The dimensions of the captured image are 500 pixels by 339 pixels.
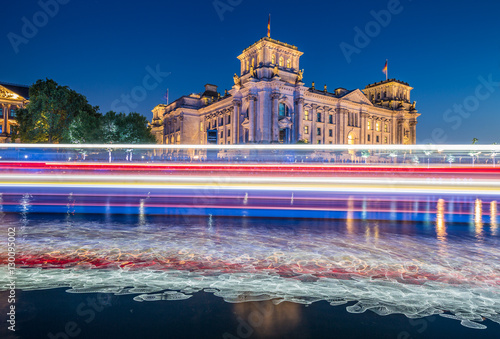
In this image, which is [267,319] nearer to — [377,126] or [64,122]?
[64,122]

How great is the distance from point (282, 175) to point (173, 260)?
9.37m

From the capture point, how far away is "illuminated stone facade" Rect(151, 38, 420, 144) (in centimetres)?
6262

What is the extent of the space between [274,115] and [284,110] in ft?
15.8

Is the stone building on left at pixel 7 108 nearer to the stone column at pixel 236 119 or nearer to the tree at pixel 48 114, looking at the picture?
the tree at pixel 48 114

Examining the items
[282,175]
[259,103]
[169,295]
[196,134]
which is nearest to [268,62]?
[259,103]

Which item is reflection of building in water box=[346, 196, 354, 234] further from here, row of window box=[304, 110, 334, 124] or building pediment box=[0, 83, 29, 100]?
building pediment box=[0, 83, 29, 100]

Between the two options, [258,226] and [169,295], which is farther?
[258,226]

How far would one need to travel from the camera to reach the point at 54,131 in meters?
48.1

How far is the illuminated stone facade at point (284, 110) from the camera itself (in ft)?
205

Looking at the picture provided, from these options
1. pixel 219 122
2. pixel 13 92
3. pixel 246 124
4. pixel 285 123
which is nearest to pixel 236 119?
pixel 246 124

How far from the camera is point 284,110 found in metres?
65.6

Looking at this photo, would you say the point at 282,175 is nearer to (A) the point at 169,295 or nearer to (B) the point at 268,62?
(A) the point at 169,295

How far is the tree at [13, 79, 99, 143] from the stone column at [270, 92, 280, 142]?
33013 mm

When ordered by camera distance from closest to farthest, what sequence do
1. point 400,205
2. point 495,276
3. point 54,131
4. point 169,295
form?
point 169,295 < point 495,276 < point 400,205 < point 54,131
